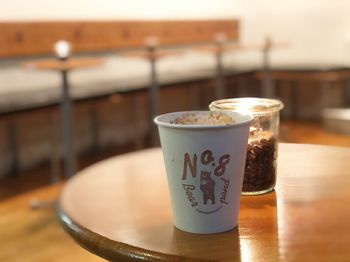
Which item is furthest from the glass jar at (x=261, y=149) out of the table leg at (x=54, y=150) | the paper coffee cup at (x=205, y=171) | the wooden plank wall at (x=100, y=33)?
the wooden plank wall at (x=100, y=33)

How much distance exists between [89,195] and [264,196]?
29 centimetres

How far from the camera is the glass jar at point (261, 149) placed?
2.89 ft

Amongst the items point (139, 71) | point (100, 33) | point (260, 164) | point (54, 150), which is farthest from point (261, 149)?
point (139, 71)

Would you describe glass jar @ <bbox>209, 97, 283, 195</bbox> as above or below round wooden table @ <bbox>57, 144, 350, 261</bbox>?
above

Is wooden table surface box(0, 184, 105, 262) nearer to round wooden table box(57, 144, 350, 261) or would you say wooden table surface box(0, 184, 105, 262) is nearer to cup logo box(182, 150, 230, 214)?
round wooden table box(57, 144, 350, 261)

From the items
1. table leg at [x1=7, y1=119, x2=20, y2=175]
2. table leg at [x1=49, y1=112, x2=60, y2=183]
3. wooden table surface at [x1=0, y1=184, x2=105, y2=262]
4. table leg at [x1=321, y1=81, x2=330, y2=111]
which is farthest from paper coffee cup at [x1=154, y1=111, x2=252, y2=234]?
table leg at [x1=321, y1=81, x2=330, y2=111]

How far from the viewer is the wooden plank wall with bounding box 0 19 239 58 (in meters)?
4.47

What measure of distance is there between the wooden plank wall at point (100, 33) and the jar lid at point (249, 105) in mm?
3699

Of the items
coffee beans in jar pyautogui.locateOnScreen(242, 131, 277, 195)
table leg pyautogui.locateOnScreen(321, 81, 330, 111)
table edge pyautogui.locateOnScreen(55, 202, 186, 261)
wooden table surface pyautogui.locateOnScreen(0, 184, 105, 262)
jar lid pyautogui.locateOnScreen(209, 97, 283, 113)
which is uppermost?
jar lid pyautogui.locateOnScreen(209, 97, 283, 113)

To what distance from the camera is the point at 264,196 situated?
882 millimetres

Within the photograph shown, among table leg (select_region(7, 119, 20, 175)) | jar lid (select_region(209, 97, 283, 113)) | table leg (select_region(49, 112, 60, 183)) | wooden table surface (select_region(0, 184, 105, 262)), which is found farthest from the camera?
table leg (select_region(7, 119, 20, 175))

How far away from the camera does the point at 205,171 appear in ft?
2.35

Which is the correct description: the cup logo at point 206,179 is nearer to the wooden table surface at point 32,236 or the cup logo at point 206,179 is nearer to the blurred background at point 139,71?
the wooden table surface at point 32,236

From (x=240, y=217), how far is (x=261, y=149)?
14 cm
